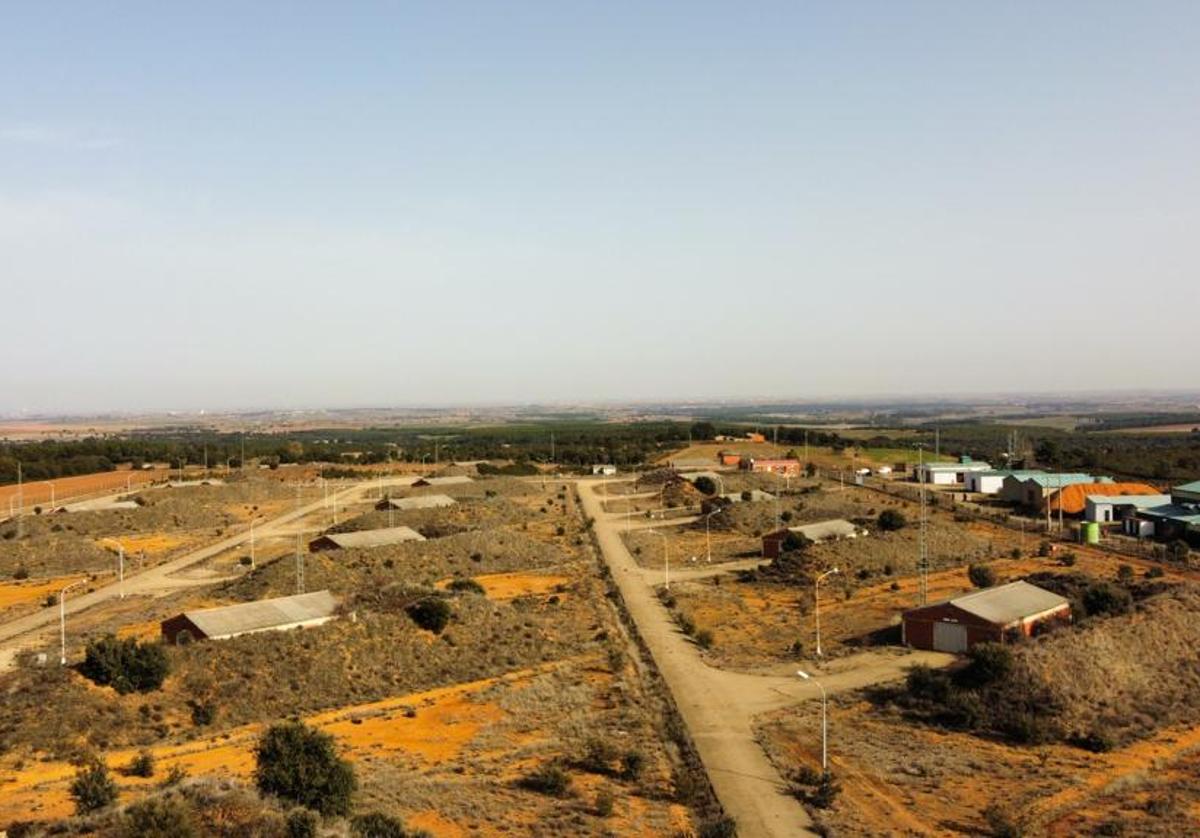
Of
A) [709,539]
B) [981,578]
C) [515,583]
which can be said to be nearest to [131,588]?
[515,583]

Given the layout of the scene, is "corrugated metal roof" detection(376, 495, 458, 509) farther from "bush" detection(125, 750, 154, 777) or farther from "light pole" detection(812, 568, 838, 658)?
"bush" detection(125, 750, 154, 777)

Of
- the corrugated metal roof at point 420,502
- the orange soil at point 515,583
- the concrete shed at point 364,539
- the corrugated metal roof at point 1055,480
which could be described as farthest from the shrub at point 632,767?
the corrugated metal roof at point 1055,480

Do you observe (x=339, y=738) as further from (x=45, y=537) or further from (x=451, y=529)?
(x=45, y=537)

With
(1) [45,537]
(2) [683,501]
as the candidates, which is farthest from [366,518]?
(2) [683,501]

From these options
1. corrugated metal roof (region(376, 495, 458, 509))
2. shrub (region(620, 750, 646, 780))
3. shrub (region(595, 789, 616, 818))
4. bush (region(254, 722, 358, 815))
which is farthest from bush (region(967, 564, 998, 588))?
corrugated metal roof (region(376, 495, 458, 509))

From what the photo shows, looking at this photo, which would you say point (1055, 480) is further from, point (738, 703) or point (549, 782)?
point (549, 782)

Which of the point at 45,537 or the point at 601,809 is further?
the point at 45,537
